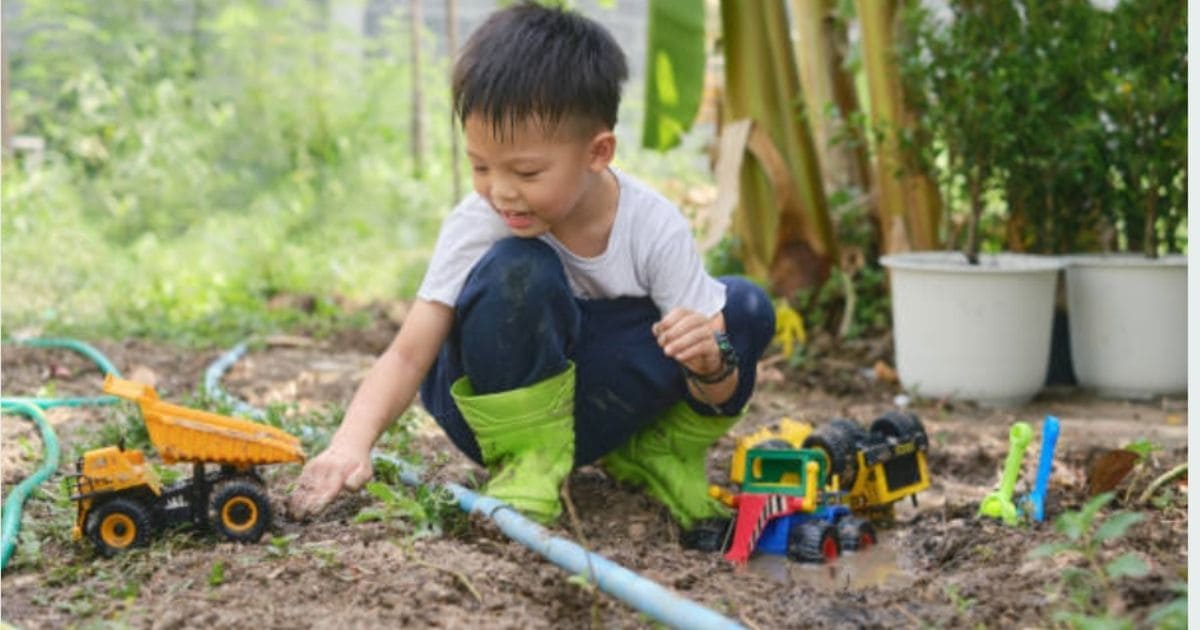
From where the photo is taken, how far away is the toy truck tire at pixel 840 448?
296cm

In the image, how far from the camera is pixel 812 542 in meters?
2.78

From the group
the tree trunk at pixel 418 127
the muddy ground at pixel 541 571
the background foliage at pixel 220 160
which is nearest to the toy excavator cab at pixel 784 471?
the muddy ground at pixel 541 571

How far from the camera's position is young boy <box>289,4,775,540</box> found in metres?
2.63

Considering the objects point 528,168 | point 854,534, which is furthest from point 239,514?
point 854,534

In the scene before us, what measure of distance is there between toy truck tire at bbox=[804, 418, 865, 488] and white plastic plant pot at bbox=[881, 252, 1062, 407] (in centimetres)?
155

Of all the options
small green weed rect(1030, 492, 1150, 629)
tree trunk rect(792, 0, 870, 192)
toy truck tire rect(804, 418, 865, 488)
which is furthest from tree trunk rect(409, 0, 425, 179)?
small green weed rect(1030, 492, 1150, 629)

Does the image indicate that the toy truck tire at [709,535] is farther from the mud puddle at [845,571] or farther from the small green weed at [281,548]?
the small green weed at [281,548]

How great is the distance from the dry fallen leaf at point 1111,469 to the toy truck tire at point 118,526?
169cm

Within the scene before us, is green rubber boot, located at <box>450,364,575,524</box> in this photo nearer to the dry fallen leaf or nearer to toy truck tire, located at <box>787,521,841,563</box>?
toy truck tire, located at <box>787,521,841,563</box>

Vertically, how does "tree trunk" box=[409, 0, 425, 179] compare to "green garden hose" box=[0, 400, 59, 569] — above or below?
above

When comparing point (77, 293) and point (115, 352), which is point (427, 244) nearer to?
point (77, 293)

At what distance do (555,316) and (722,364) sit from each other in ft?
0.98

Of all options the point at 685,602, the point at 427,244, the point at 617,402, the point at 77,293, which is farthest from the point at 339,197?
the point at 685,602

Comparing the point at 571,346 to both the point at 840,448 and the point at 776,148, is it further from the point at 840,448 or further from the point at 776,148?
the point at 776,148
